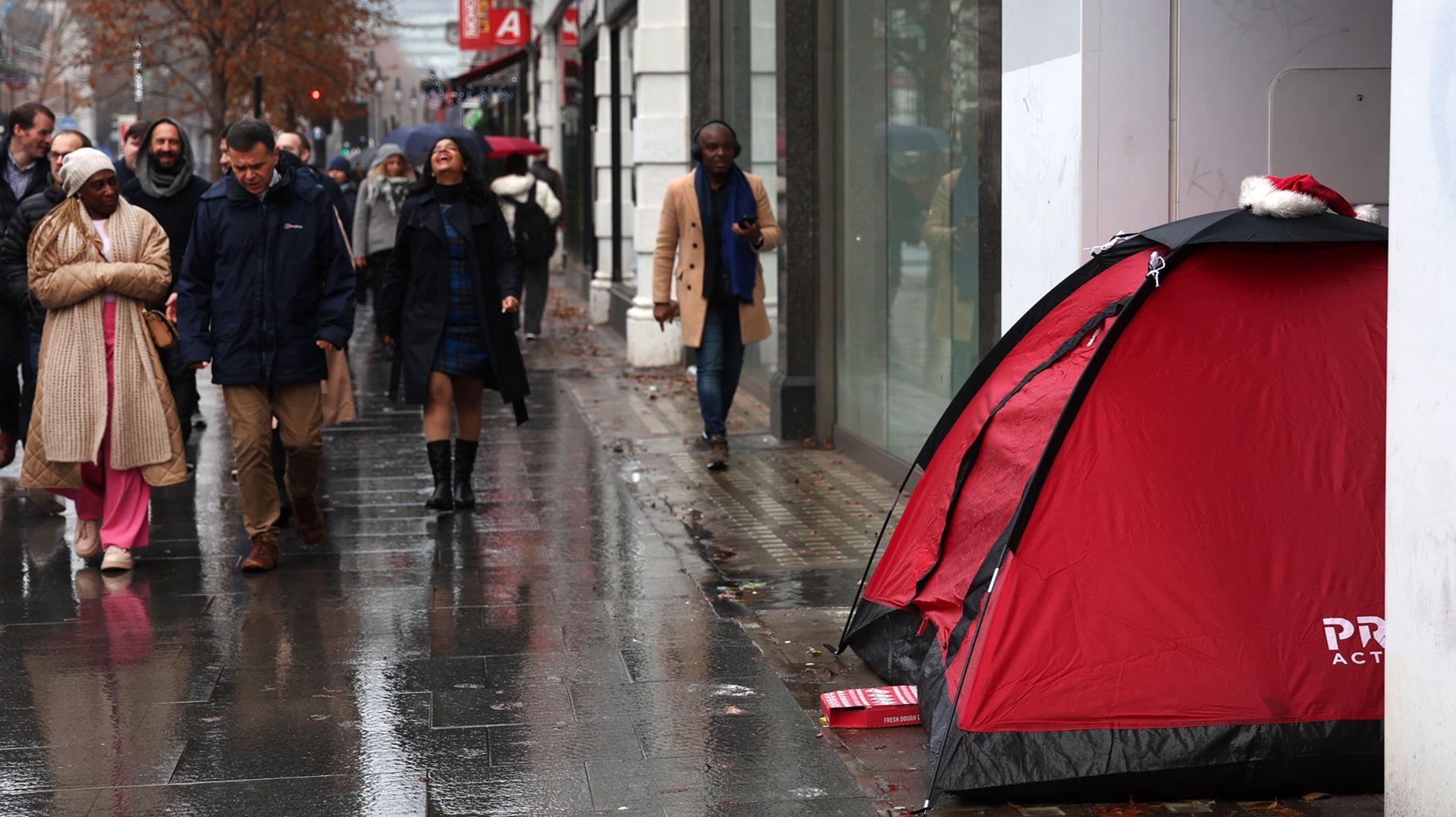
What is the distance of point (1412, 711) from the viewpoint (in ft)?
12.5

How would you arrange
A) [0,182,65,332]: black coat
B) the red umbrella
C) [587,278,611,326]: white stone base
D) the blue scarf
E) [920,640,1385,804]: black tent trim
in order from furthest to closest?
1. the red umbrella
2. [587,278,611,326]: white stone base
3. the blue scarf
4. [0,182,65,332]: black coat
5. [920,640,1385,804]: black tent trim

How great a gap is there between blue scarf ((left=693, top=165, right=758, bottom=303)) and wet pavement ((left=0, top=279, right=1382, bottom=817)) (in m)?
1.08

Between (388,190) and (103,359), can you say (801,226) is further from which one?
(388,190)

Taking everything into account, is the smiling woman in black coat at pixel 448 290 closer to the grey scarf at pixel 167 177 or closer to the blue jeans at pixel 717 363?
the grey scarf at pixel 167 177

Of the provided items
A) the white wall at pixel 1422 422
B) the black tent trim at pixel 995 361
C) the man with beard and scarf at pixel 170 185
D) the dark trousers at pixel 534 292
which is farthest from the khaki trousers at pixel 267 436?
the dark trousers at pixel 534 292

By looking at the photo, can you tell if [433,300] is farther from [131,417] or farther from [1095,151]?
[1095,151]

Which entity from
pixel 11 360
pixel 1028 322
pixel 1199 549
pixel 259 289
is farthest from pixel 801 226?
pixel 1199 549

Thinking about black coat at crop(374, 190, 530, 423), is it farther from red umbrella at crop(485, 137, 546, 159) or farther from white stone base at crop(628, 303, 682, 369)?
red umbrella at crop(485, 137, 546, 159)

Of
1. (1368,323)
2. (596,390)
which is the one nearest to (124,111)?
(596,390)

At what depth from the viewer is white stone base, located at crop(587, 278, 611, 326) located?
20.1 m

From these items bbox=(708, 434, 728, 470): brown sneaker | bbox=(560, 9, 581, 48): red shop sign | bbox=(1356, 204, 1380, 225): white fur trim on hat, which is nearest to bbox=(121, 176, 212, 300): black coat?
bbox=(708, 434, 728, 470): brown sneaker

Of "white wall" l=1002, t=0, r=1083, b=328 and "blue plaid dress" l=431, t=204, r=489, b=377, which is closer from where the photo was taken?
"white wall" l=1002, t=0, r=1083, b=328

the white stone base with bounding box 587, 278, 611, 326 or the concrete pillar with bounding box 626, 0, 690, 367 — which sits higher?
the concrete pillar with bounding box 626, 0, 690, 367

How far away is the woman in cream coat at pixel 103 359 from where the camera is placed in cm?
707
